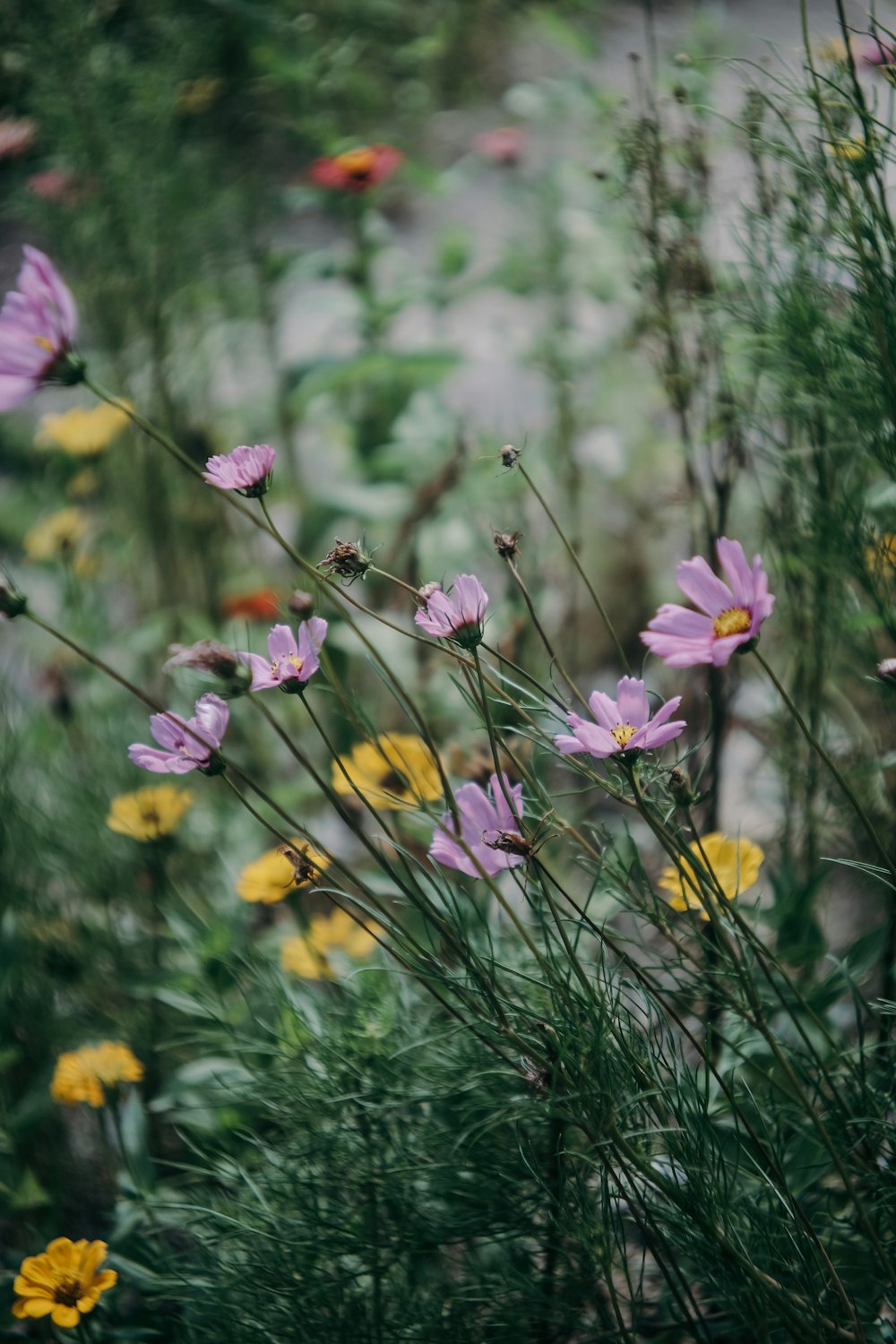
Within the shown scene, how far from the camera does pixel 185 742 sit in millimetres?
483

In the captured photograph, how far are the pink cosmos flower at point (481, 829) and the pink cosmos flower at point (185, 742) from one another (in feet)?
0.35

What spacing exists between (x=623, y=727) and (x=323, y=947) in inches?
18.1

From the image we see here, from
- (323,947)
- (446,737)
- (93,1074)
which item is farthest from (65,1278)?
(446,737)

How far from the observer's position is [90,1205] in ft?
2.87

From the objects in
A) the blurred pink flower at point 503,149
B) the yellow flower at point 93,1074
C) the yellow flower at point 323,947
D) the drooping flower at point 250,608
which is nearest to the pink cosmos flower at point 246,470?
the yellow flower at point 323,947

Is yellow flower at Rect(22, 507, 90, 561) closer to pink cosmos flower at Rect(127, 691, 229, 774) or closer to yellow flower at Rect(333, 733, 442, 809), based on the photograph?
yellow flower at Rect(333, 733, 442, 809)

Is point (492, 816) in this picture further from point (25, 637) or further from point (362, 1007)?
point (25, 637)

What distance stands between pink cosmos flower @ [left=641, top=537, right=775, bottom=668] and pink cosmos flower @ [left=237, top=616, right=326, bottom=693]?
5.3 inches

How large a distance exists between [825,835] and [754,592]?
0.64 metres

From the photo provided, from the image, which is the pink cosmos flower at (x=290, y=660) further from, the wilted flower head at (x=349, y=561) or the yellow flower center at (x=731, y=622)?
the yellow flower center at (x=731, y=622)

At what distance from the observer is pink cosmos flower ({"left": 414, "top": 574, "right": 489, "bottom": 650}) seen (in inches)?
17.8

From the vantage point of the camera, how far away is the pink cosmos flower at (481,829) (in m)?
0.49

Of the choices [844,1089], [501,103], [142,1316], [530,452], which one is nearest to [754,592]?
[844,1089]

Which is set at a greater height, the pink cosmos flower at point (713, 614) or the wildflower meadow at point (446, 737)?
the pink cosmos flower at point (713, 614)
